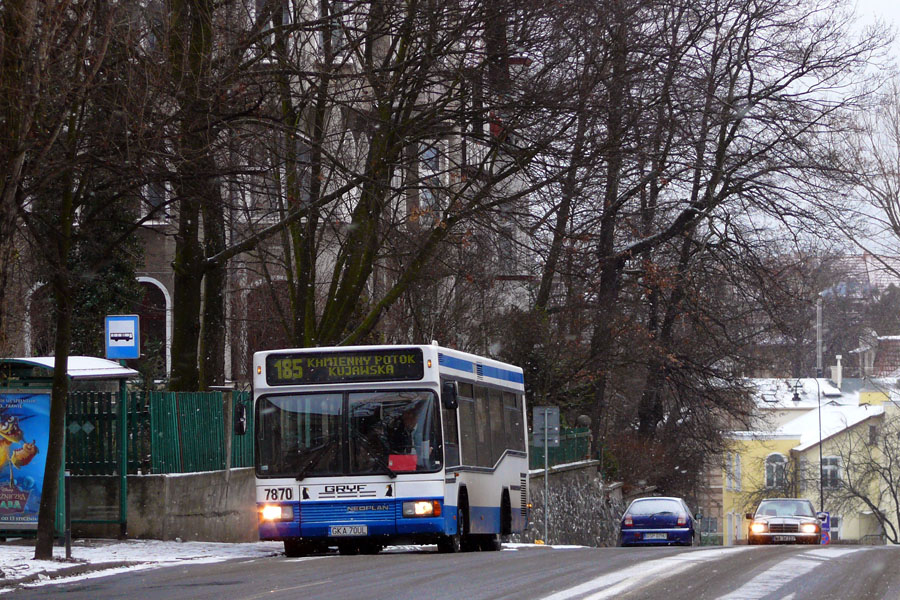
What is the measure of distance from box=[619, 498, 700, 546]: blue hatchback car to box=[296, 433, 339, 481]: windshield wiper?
1325 cm

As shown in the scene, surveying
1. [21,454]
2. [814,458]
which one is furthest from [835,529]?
[21,454]

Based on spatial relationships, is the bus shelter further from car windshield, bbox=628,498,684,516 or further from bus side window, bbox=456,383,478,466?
car windshield, bbox=628,498,684,516

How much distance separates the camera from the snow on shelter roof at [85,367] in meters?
17.7

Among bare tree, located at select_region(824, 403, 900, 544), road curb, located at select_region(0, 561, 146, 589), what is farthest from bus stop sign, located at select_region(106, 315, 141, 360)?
bare tree, located at select_region(824, 403, 900, 544)

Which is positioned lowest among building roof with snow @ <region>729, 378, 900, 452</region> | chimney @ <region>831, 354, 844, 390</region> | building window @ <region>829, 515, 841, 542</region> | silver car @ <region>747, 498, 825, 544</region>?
building window @ <region>829, 515, 841, 542</region>

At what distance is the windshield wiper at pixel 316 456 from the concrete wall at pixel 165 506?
3.01 m

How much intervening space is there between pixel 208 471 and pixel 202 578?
8.18 metres

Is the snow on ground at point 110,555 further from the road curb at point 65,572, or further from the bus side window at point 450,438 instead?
the bus side window at point 450,438

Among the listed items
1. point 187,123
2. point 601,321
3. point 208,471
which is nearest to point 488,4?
point 187,123

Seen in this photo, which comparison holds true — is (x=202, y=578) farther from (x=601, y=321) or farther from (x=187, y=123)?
(x=601, y=321)

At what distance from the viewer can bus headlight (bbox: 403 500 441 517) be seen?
57.3ft

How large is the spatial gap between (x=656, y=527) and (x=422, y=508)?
13.1 metres

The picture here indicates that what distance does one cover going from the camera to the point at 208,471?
21.7m

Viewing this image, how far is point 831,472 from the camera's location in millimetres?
77938
